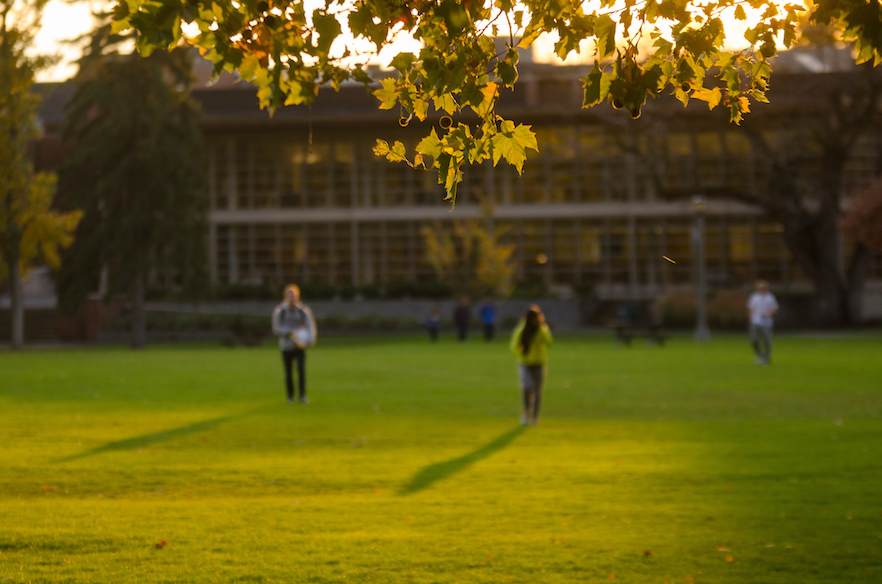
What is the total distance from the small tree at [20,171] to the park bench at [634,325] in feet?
61.9

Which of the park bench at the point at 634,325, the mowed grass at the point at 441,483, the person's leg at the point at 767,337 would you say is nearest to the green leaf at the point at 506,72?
the mowed grass at the point at 441,483

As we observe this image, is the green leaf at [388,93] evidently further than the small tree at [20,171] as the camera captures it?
No

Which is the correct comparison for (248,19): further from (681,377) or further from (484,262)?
(484,262)

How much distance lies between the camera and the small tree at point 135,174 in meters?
38.2

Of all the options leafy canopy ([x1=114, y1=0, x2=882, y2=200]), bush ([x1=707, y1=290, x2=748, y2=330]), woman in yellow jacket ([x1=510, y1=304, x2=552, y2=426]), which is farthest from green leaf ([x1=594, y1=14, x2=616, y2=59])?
bush ([x1=707, y1=290, x2=748, y2=330])

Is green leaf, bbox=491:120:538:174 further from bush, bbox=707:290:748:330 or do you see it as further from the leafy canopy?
bush, bbox=707:290:748:330

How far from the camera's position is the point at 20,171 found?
114ft

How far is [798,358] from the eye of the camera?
1054 inches

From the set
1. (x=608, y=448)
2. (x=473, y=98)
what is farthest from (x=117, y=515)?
(x=608, y=448)

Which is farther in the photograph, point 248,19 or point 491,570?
point 491,570

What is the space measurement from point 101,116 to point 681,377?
26.3 meters

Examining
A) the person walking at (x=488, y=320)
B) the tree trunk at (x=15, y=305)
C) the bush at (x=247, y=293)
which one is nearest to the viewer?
the tree trunk at (x=15, y=305)

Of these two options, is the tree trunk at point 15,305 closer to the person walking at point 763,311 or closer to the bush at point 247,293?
the bush at point 247,293

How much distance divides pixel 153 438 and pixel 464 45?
29.0 ft
